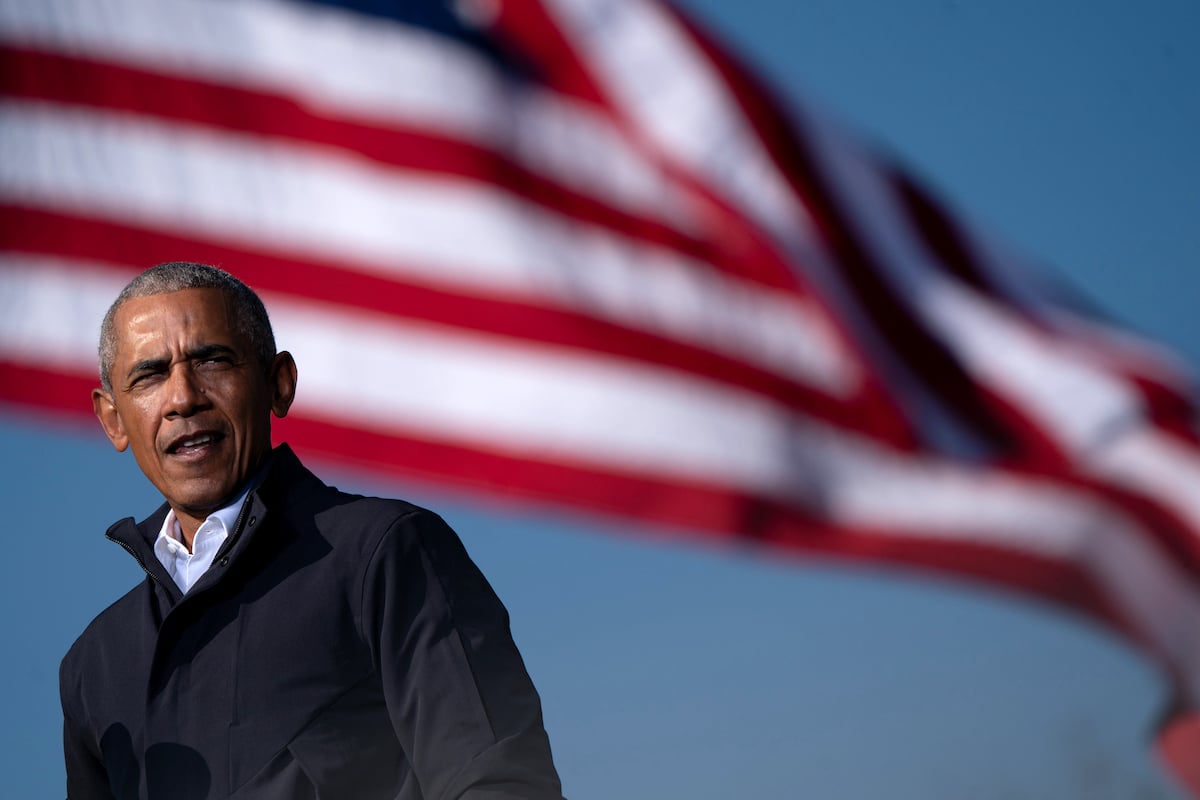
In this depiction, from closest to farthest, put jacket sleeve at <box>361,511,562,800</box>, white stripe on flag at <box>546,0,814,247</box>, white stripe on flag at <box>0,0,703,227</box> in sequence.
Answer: jacket sleeve at <box>361,511,562,800</box> < white stripe on flag at <box>0,0,703,227</box> < white stripe on flag at <box>546,0,814,247</box>

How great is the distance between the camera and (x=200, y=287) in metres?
1.18

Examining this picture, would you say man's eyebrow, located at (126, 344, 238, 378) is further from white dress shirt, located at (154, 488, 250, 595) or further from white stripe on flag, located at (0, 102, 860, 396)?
white stripe on flag, located at (0, 102, 860, 396)

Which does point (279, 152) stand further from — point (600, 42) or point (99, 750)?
point (99, 750)

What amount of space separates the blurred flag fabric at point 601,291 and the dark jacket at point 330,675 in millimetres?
3172

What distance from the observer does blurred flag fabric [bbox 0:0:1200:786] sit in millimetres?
4387

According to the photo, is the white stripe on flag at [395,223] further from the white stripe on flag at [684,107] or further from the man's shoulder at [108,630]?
the man's shoulder at [108,630]

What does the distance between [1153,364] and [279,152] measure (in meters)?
2.88

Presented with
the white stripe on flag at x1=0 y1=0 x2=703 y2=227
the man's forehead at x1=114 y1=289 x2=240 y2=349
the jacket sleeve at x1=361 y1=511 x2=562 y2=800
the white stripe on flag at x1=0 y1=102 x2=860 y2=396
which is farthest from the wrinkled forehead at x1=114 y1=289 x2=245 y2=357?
the white stripe on flag at x1=0 y1=0 x2=703 y2=227

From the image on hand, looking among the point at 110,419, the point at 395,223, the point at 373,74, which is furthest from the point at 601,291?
the point at 110,419

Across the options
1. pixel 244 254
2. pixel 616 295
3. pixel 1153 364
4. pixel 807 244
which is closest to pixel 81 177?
pixel 244 254

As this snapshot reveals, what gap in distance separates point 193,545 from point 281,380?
156mm

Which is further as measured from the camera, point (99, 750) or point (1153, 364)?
point (1153, 364)

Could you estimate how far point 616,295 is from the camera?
4684 millimetres

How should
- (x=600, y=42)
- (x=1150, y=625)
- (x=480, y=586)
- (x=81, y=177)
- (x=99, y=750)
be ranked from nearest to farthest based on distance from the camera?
(x=480, y=586) < (x=99, y=750) < (x=81, y=177) < (x=1150, y=625) < (x=600, y=42)
